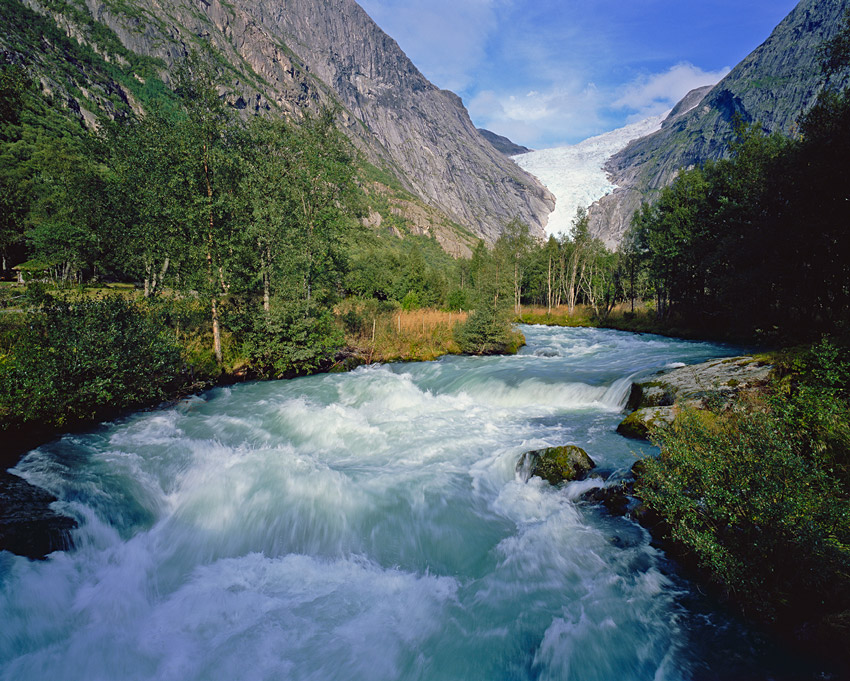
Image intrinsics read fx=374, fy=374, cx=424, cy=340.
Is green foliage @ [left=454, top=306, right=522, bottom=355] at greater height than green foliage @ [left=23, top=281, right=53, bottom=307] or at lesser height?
lesser

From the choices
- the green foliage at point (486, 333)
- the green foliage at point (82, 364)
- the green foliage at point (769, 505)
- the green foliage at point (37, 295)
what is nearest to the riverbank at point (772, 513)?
the green foliage at point (769, 505)

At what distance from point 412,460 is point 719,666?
6.55m

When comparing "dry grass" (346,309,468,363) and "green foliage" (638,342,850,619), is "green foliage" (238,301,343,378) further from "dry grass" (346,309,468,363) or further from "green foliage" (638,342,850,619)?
"green foliage" (638,342,850,619)

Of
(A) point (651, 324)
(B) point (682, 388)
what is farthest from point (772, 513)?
(A) point (651, 324)

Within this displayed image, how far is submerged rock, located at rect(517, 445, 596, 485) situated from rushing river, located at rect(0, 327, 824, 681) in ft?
1.07

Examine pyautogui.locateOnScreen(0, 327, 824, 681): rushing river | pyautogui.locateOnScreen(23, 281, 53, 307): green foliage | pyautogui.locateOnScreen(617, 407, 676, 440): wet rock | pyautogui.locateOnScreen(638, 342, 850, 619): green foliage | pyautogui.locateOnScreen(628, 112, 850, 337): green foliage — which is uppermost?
pyautogui.locateOnScreen(628, 112, 850, 337): green foliage

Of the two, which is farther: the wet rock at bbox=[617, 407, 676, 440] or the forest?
the wet rock at bbox=[617, 407, 676, 440]

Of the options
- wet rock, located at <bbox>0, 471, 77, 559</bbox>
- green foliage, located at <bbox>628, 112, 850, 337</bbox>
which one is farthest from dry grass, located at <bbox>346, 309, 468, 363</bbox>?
green foliage, located at <bbox>628, 112, 850, 337</bbox>

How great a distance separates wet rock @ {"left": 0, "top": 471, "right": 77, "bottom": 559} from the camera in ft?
16.9

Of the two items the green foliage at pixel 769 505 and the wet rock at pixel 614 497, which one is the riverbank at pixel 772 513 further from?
the wet rock at pixel 614 497

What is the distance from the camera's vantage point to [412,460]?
954 centimetres

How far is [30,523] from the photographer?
18.1 ft

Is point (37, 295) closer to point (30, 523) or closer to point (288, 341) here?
point (30, 523)

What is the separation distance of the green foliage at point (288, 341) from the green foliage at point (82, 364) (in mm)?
4122
